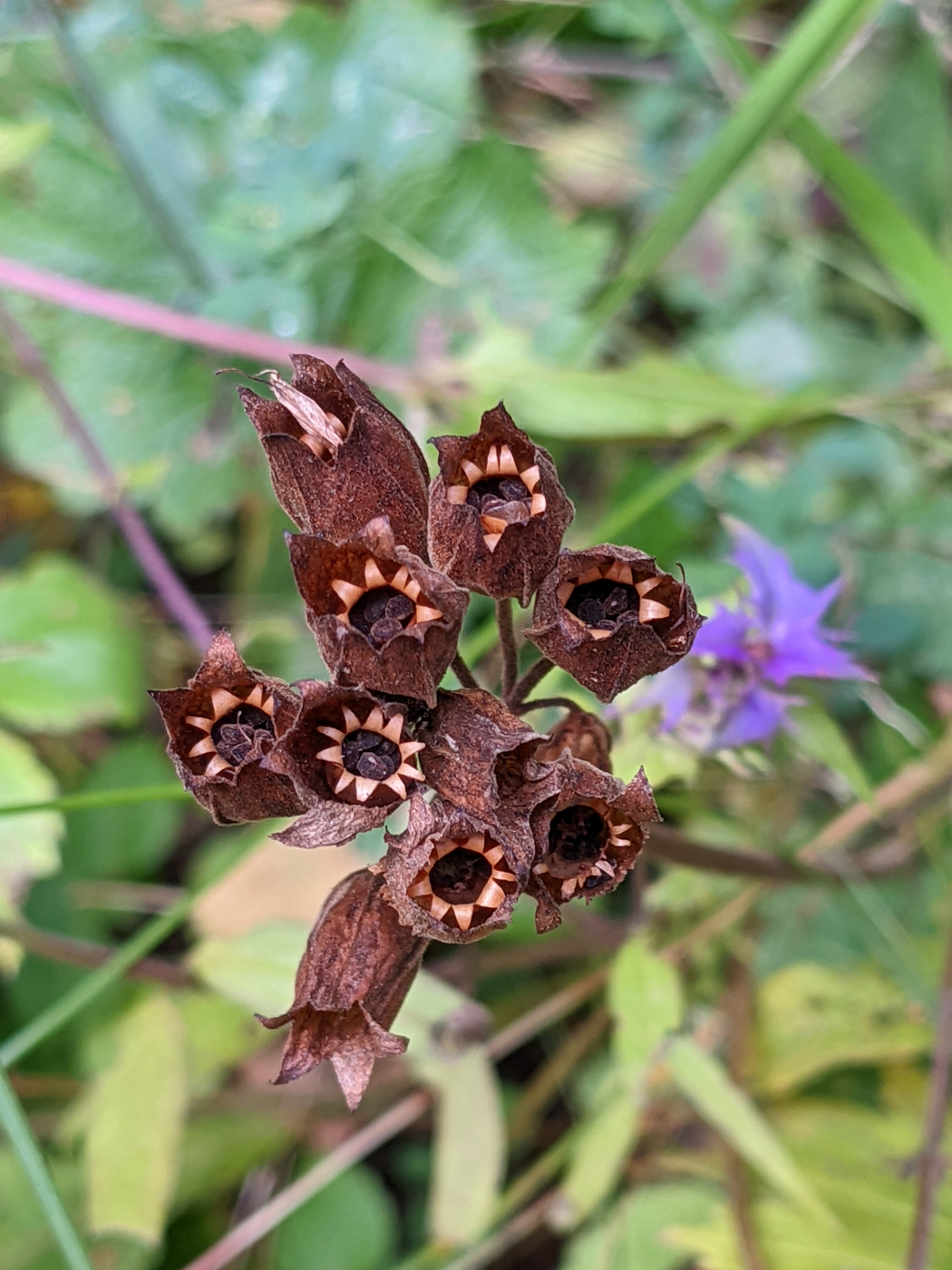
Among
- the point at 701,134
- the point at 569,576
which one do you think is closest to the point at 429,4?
the point at 701,134

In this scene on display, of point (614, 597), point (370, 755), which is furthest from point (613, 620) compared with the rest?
point (370, 755)

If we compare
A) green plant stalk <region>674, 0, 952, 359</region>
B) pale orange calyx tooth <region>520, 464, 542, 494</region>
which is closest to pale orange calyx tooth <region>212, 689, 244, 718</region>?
pale orange calyx tooth <region>520, 464, 542, 494</region>

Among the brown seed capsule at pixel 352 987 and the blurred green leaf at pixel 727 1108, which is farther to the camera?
the blurred green leaf at pixel 727 1108

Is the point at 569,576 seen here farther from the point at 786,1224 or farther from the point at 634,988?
the point at 786,1224

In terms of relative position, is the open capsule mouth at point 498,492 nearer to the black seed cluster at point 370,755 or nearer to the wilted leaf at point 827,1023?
the black seed cluster at point 370,755

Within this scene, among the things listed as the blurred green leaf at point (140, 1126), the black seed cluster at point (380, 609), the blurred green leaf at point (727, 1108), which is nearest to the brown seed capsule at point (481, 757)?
the black seed cluster at point (380, 609)

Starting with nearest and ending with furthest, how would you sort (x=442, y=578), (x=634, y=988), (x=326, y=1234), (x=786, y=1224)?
(x=442, y=578) → (x=634, y=988) → (x=786, y=1224) → (x=326, y=1234)

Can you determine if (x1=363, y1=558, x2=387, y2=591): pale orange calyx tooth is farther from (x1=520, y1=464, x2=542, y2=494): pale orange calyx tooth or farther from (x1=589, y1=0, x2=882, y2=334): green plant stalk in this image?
(x1=589, y1=0, x2=882, y2=334): green plant stalk
